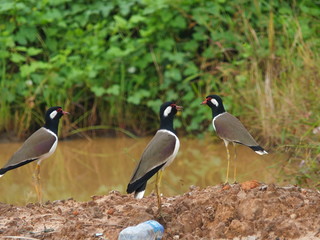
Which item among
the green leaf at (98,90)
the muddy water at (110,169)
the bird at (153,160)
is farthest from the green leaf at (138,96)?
the bird at (153,160)

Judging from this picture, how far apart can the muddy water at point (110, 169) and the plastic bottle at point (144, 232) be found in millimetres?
2049

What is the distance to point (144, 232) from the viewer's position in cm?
502

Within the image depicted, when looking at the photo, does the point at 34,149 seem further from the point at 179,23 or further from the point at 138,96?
the point at 179,23

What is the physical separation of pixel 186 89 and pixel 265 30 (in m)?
1.39

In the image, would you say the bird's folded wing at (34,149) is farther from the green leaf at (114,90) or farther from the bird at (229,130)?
the green leaf at (114,90)

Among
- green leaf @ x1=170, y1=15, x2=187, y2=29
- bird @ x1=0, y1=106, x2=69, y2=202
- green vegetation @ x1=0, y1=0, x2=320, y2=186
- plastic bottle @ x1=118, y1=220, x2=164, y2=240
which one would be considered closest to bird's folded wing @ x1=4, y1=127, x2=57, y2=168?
bird @ x1=0, y1=106, x2=69, y2=202

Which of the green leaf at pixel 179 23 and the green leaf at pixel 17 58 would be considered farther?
the green leaf at pixel 179 23

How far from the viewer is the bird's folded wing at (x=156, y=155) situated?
5199 mm

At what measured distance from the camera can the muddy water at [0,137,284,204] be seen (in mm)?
7863

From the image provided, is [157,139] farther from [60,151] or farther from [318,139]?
[60,151]

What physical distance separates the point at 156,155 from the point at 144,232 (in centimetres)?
53

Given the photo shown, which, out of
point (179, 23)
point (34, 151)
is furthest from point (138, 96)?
point (34, 151)

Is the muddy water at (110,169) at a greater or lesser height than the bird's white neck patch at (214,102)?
lesser

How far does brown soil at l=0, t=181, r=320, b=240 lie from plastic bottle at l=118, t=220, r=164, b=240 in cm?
10
